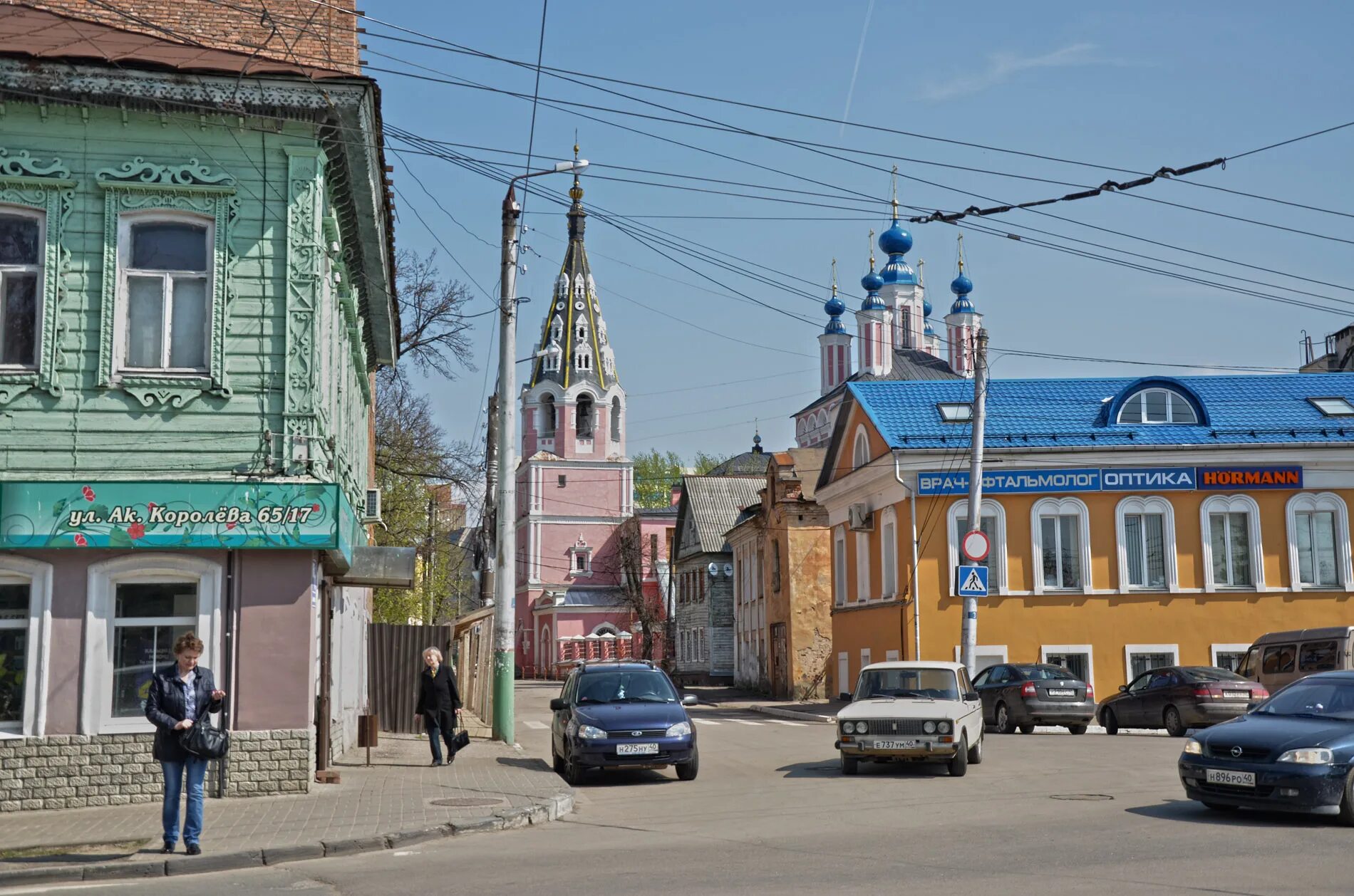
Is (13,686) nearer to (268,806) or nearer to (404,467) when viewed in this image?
(268,806)

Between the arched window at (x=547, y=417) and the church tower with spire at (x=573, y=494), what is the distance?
52mm

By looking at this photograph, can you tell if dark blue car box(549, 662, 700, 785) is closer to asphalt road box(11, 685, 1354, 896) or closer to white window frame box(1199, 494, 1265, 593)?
asphalt road box(11, 685, 1354, 896)

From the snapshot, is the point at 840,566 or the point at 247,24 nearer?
the point at 247,24

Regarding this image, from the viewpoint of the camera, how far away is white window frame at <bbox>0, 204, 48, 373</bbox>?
1549 centimetres

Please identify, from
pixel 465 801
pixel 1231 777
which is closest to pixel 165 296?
pixel 465 801

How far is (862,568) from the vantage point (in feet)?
133

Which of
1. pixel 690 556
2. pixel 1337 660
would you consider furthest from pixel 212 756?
pixel 690 556

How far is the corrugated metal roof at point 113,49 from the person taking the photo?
50.4 ft

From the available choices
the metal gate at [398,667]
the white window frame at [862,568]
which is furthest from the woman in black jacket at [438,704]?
the white window frame at [862,568]

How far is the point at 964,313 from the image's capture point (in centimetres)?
11044

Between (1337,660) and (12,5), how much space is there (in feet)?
76.2

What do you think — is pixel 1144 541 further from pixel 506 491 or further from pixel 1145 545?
pixel 506 491

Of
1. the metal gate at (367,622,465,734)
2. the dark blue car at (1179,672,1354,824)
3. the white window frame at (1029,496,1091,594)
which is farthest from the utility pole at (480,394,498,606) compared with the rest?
the dark blue car at (1179,672,1354,824)

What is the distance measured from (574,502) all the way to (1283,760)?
91.2 metres
